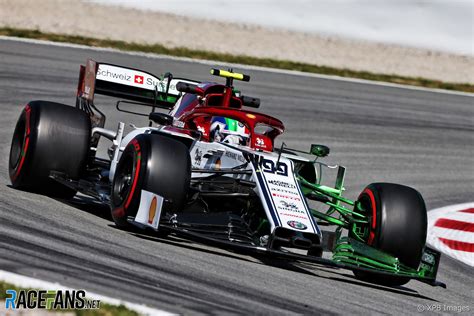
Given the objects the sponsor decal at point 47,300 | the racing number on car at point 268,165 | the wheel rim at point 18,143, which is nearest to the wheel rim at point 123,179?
the racing number on car at point 268,165

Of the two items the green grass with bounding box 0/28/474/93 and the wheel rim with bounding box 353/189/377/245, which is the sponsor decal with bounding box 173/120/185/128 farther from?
the green grass with bounding box 0/28/474/93

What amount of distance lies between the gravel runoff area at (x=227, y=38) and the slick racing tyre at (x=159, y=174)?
14063mm

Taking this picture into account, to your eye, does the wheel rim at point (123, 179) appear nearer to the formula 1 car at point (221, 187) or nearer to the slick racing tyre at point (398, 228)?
the formula 1 car at point (221, 187)

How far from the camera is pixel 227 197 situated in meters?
8.95

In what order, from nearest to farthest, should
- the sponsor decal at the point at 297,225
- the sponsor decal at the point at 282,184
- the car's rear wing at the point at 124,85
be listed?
1. the sponsor decal at the point at 297,225
2. the sponsor decal at the point at 282,184
3. the car's rear wing at the point at 124,85

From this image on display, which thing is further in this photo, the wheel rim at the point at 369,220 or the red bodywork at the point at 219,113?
the red bodywork at the point at 219,113

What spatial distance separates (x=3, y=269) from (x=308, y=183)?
12.1ft

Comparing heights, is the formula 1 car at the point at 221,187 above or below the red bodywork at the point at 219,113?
below

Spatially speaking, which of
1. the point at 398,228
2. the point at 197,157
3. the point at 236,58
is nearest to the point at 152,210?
the point at 197,157

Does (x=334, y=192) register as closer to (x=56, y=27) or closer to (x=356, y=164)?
(x=356, y=164)

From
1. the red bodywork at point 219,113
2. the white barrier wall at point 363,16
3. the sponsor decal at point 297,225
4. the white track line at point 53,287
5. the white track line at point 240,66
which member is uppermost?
the white barrier wall at point 363,16

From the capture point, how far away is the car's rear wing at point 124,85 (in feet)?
38.9

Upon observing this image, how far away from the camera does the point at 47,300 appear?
5812 millimetres

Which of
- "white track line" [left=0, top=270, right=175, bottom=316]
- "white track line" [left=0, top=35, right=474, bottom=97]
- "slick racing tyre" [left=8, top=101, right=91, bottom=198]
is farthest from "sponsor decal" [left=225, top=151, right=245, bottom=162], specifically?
"white track line" [left=0, top=35, right=474, bottom=97]
